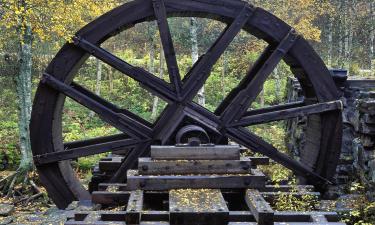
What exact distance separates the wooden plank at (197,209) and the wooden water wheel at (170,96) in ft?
4.69

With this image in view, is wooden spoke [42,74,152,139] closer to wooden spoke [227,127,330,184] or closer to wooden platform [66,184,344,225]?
wooden spoke [227,127,330,184]

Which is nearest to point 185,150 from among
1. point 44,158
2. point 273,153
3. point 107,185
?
point 107,185

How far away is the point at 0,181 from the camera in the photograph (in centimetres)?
1138

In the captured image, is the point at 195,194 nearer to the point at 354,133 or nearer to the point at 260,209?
the point at 260,209

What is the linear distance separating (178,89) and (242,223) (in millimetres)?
2605

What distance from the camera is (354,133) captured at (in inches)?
310

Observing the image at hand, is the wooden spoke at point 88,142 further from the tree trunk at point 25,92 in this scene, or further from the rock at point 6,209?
the tree trunk at point 25,92

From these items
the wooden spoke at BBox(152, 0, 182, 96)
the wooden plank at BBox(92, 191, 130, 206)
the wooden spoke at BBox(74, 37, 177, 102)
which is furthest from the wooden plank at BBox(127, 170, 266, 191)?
the wooden spoke at BBox(152, 0, 182, 96)

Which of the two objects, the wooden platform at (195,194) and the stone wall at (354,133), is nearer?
the wooden platform at (195,194)

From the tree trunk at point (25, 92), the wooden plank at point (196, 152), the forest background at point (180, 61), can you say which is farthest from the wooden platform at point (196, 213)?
the forest background at point (180, 61)

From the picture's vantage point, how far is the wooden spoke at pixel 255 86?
654 cm

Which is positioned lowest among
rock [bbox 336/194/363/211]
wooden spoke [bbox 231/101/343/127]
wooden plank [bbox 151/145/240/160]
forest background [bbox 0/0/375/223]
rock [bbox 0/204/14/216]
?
rock [bbox 0/204/14/216]

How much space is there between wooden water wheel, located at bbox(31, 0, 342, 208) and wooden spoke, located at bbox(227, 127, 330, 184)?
0.01m

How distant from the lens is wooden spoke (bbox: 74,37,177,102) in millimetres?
6418
